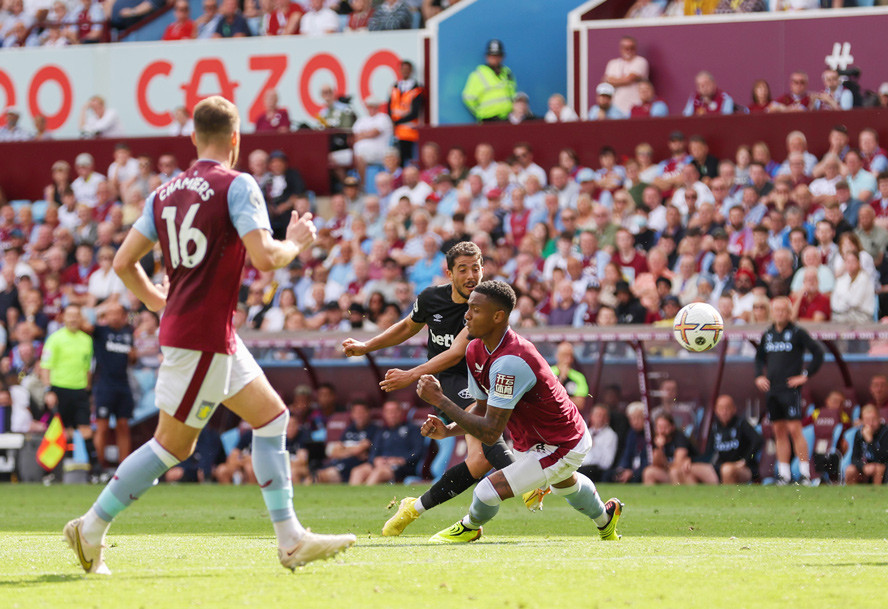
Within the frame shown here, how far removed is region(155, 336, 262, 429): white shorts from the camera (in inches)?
250

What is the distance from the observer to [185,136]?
2341 centimetres

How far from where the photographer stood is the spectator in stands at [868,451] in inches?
595

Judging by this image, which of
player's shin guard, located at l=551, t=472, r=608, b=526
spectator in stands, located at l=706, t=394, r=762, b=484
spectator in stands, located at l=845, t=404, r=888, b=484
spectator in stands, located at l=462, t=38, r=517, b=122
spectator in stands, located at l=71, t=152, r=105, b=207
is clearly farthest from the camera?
spectator in stands, located at l=71, t=152, r=105, b=207

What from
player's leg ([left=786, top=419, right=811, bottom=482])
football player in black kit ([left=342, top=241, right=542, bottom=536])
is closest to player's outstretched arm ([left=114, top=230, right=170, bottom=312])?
football player in black kit ([left=342, top=241, right=542, bottom=536])

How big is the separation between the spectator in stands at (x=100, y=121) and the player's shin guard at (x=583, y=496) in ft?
58.1

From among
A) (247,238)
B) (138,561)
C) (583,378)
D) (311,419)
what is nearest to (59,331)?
(311,419)

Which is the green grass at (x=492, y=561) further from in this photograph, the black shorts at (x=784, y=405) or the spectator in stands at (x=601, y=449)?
the spectator in stands at (x=601, y=449)

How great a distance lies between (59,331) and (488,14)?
8.83m

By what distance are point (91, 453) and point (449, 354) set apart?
10.8 meters

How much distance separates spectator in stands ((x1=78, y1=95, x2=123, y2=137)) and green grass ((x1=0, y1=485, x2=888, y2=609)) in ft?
42.5

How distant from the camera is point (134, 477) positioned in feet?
21.4

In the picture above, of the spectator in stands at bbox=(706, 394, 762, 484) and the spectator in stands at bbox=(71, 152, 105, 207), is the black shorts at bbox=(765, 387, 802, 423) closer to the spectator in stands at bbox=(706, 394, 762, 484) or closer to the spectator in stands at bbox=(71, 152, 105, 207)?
the spectator in stands at bbox=(706, 394, 762, 484)

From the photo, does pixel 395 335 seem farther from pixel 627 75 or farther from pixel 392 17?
pixel 392 17

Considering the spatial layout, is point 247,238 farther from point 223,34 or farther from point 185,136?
point 223,34
